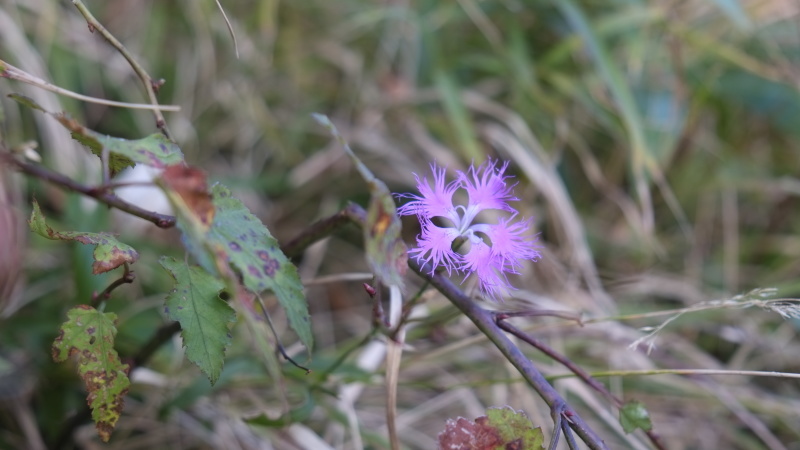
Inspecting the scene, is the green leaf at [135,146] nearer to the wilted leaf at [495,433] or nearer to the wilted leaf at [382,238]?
the wilted leaf at [382,238]

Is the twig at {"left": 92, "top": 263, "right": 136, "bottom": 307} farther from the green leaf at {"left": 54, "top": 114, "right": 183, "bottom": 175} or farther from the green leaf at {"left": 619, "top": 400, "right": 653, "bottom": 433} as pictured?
the green leaf at {"left": 619, "top": 400, "right": 653, "bottom": 433}

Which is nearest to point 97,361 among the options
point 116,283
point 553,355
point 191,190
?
point 116,283

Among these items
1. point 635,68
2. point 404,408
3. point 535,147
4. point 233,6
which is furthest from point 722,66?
point 233,6

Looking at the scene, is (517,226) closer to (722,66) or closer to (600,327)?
(600,327)

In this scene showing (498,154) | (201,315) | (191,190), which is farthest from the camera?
(498,154)

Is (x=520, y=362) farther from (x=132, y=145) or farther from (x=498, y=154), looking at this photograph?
(x=498, y=154)

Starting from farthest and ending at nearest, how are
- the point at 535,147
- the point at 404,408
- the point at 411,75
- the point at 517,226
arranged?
1. the point at 411,75
2. the point at 535,147
3. the point at 404,408
4. the point at 517,226

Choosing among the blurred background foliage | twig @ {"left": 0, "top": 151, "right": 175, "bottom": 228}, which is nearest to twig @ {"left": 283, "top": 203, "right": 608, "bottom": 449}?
twig @ {"left": 0, "top": 151, "right": 175, "bottom": 228}
